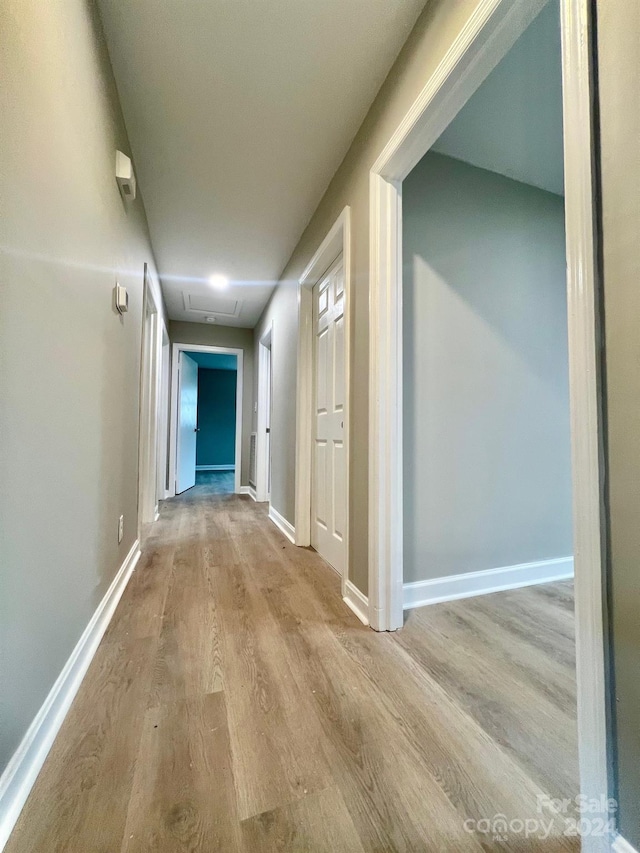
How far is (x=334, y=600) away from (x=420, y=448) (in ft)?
2.83

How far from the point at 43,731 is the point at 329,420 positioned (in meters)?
1.73

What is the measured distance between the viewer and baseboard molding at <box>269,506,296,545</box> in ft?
8.59

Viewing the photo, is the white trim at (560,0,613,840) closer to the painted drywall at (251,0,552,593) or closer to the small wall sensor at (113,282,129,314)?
the painted drywall at (251,0,552,593)

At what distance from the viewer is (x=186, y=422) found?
4727 millimetres

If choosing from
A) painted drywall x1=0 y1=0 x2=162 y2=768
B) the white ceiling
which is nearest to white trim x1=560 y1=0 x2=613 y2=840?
the white ceiling

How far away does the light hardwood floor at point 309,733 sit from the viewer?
665 mm

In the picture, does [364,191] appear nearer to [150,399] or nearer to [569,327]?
[569,327]

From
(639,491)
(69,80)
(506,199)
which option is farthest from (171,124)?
(639,491)

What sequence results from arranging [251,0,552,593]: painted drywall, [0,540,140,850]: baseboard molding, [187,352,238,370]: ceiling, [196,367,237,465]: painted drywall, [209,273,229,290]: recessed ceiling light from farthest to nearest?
[196,367,237,465]: painted drywall < [187,352,238,370]: ceiling < [209,273,229,290]: recessed ceiling light < [251,0,552,593]: painted drywall < [0,540,140,850]: baseboard molding

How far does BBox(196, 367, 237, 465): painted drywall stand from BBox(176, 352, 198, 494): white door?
2464mm

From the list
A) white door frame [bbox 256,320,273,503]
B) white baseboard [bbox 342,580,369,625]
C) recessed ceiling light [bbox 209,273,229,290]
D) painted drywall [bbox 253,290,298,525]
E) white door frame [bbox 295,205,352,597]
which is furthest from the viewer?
white door frame [bbox 256,320,273,503]

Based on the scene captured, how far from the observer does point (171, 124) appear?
1642mm

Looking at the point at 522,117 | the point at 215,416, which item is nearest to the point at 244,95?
the point at 522,117

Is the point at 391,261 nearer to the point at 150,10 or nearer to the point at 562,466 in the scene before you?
the point at 150,10
